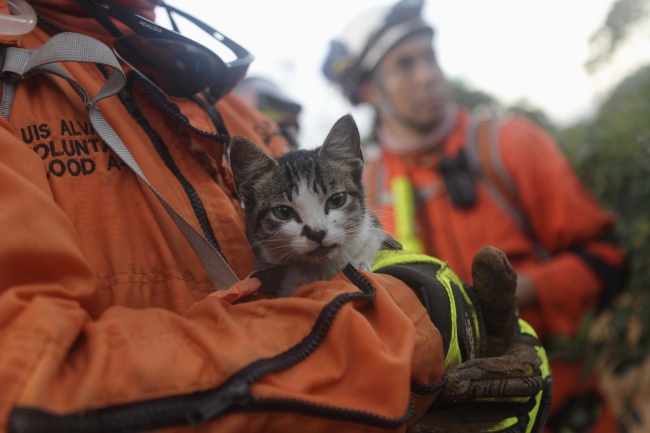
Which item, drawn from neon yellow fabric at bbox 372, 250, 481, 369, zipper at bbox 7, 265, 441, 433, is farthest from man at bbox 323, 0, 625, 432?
zipper at bbox 7, 265, 441, 433

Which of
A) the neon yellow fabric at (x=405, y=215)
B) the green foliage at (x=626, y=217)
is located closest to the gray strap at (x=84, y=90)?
the neon yellow fabric at (x=405, y=215)

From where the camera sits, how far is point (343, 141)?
6.55ft

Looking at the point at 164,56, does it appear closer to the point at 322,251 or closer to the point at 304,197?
the point at 304,197

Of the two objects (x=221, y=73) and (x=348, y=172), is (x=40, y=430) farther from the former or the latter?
(x=348, y=172)

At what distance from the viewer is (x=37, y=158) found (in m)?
1.17

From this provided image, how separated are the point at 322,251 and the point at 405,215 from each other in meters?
1.75

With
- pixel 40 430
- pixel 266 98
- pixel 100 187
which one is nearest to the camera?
pixel 40 430

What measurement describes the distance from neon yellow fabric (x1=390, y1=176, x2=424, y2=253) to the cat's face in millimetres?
1340

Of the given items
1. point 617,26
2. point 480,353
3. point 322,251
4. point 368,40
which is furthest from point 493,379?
point 617,26

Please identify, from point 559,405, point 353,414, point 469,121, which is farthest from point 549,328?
point 353,414

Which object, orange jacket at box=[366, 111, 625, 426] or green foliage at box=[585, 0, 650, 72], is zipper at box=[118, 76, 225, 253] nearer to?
orange jacket at box=[366, 111, 625, 426]

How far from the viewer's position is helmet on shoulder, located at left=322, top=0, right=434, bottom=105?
3646 millimetres

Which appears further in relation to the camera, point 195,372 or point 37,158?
point 37,158

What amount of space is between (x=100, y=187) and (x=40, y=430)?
686 mm
